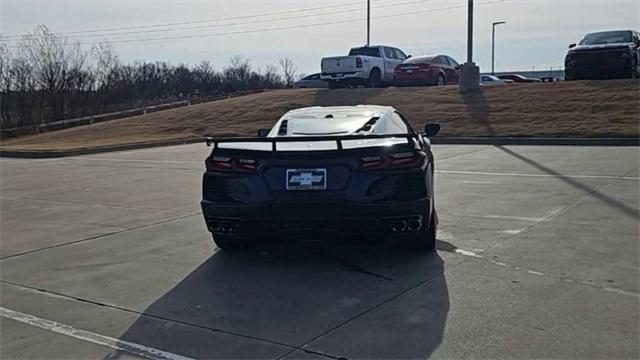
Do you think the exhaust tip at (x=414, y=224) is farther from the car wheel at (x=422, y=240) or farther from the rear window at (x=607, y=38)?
the rear window at (x=607, y=38)

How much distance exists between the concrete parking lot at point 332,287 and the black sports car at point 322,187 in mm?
434

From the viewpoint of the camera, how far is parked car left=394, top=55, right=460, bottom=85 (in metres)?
27.5

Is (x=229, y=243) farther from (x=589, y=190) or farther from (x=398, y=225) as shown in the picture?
(x=589, y=190)

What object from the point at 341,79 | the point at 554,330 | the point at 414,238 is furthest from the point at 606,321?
the point at 341,79

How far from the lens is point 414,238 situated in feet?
19.4

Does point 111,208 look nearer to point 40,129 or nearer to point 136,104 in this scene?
point 40,129

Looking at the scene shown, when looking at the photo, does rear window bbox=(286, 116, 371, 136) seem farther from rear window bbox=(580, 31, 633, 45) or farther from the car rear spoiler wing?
rear window bbox=(580, 31, 633, 45)

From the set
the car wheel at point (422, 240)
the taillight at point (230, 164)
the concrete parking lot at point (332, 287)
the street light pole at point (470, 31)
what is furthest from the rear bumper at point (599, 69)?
the taillight at point (230, 164)

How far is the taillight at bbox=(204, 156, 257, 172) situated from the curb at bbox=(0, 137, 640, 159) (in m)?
13.6

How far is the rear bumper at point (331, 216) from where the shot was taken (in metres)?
5.26

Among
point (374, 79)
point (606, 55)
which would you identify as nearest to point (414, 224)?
point (606, 55)

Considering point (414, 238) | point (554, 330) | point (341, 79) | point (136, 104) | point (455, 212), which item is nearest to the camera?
point (554, 330)

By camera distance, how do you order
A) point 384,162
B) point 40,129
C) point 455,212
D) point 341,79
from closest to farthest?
point 384,162 → point 455,212 → point 341,79 → point 40,129

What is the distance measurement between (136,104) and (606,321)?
54796 millimetres
